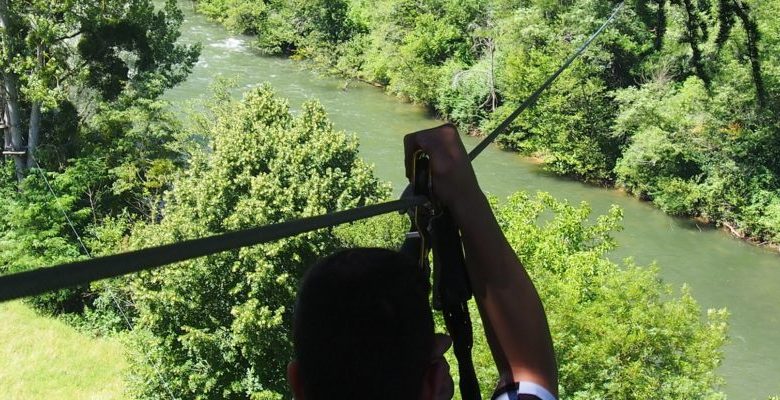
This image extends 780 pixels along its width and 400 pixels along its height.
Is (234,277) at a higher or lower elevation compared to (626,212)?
higher

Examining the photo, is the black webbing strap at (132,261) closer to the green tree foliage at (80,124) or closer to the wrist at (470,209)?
the wrist at (470,209)

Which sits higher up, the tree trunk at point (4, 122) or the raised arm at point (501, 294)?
the raised arm at point (501, 294)

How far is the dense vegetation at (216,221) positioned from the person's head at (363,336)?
8697 millimetres

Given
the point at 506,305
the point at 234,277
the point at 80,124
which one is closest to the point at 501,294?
the point at 506,305

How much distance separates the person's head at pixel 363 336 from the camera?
0.87 m

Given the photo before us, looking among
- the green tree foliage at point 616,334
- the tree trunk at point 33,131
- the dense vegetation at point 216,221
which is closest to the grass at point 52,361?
the dense vegetation at point 216,221

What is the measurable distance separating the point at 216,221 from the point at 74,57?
721 cm

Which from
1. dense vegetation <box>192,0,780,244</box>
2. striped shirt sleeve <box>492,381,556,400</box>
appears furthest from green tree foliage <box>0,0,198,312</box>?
striped shirt sleeve <box>492,381,556,400</box>

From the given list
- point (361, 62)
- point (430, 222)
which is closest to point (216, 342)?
point (430, 222)

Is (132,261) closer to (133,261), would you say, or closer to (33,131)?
(133,261)

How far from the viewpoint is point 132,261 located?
72 cm

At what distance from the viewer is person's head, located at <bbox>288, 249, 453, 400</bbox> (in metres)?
0.87

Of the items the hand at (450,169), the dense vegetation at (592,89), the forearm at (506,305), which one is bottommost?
the dense vegetation at (592,89)

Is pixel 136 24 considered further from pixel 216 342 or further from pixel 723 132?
pixel 723 132
